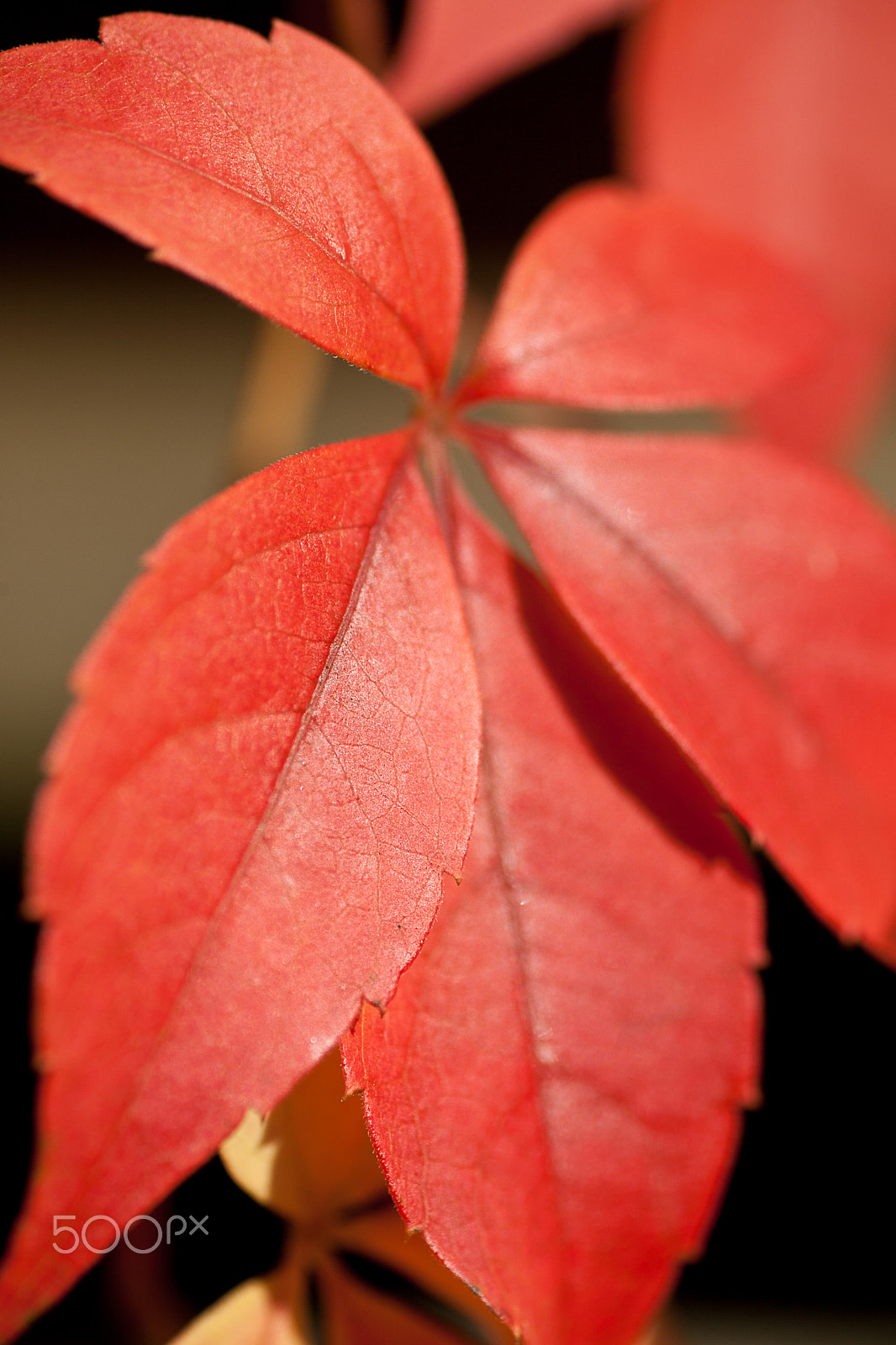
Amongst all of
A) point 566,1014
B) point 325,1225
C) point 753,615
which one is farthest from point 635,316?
point 325,1225

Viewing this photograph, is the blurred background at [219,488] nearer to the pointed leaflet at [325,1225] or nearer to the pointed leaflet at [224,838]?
the pointed leaflet at [325,1225]

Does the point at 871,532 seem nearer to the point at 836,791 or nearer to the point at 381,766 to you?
the point at 836,791

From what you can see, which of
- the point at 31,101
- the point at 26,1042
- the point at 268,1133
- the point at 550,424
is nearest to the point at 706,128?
the point at 550,424

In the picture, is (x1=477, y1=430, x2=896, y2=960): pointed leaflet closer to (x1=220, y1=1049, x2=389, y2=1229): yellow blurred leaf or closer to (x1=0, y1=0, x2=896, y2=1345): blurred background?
(x1=220, y1=1049, x2=389, y2=1229): yellow blurred leaf

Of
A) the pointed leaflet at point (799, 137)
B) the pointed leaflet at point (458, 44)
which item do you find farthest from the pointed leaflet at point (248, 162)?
the pointed leaflet at point (799, 137)

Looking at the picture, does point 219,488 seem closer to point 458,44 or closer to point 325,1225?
point 458,44

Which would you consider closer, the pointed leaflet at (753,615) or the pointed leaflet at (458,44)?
the pointed leaflet at (753,615)
